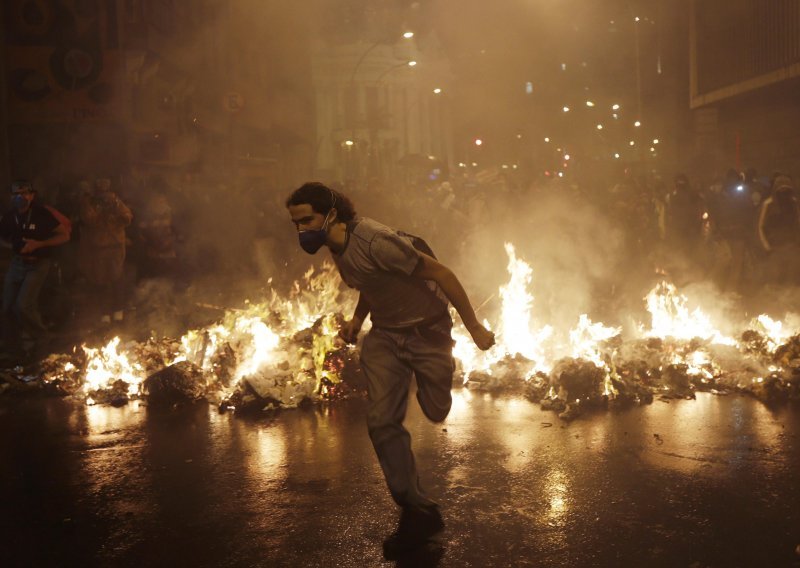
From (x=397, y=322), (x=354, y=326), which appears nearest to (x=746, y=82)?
(x=354, y=326)

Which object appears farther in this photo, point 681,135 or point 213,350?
point 681,135

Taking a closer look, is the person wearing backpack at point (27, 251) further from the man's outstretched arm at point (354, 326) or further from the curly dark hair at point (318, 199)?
the curly dark hair at point (318, 199)

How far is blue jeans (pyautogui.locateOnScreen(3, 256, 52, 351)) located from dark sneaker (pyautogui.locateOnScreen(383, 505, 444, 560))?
6.53m

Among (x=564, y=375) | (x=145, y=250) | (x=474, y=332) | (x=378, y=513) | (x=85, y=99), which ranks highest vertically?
(x=85, y=99)

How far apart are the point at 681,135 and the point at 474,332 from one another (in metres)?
25.5

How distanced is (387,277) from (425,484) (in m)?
1.31

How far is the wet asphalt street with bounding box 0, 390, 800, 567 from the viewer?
150 inches

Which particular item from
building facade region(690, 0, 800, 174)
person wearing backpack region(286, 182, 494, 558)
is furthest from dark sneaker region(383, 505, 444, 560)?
building facade region(690, 0, 800, 174)

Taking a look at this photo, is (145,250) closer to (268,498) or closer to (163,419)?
(163,419)

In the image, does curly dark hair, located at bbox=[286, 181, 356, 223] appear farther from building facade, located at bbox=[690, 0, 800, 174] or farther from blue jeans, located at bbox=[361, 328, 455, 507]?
building facade, located at bbox=[690, 0, 800, 174]

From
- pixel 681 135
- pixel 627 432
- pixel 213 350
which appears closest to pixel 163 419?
pixel 213 350

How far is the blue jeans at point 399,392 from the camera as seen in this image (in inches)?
161

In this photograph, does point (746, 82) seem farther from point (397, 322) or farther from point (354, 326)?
point (397, 322)

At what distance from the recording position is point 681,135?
2756cm
